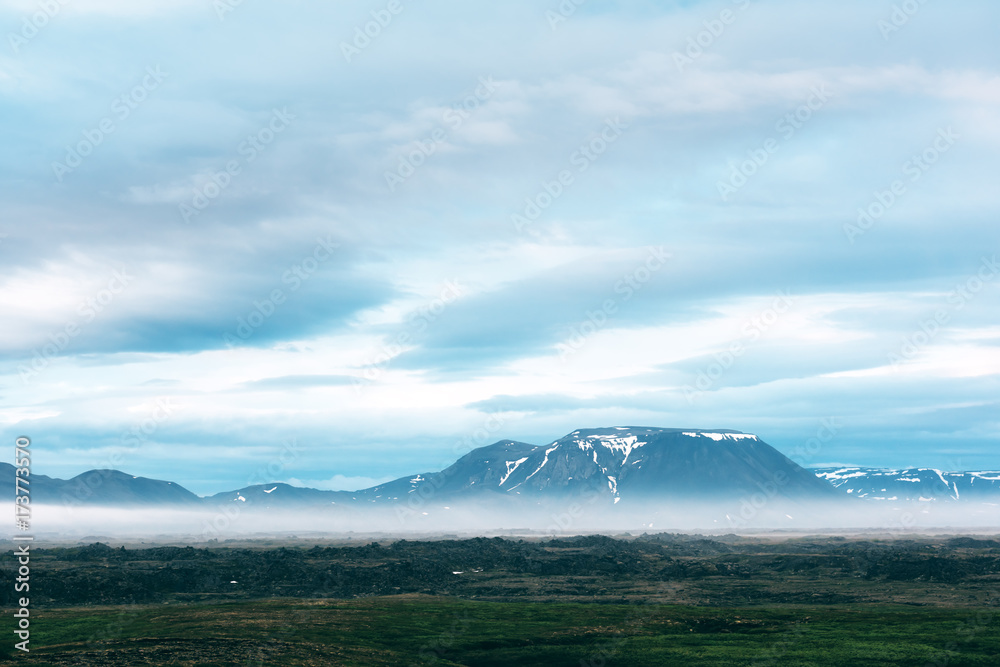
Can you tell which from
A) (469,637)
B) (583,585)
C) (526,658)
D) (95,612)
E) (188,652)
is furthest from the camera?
(583,585)

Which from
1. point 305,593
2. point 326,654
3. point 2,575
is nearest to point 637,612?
point 326,654

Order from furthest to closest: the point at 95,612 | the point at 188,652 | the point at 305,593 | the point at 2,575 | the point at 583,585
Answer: the point at 583,585, the point at 305,593, the point at 2,575, the point at 95,612, the point at 188,652

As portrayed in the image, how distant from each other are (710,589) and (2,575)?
389ft

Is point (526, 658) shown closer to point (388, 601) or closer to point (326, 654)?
point (326, 654)

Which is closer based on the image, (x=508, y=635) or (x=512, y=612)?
(x=508, y=635)

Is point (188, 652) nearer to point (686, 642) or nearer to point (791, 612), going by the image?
point (686, 642)

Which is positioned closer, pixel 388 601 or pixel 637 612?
pixel 637 612

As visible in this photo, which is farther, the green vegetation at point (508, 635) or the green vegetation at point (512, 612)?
the green vegetation at point (512, 612)

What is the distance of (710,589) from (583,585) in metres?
23.6

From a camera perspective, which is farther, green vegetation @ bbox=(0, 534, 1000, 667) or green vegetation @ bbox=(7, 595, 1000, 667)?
green vegetation @ bbox=(0, 534, 1000, 667)

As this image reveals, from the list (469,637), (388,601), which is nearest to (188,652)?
(469,637)

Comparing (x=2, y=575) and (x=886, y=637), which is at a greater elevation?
(x=2, y=575)

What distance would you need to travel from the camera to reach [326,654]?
93.4m

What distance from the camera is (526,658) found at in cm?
9750
